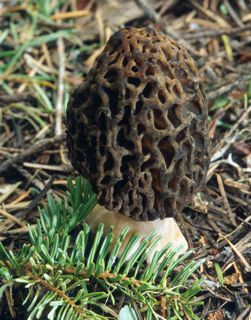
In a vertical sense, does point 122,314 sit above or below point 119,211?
below

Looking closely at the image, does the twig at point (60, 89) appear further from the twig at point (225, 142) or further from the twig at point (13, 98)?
the twig at point (225, 142)

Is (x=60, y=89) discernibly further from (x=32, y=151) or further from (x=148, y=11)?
(x=148, y=11)

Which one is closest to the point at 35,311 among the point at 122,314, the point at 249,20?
the point at 122,314

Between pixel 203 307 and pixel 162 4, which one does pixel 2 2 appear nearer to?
pixel 162 4

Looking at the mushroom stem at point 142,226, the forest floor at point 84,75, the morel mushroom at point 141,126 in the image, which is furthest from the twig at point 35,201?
the morel mushroom at point 141,126

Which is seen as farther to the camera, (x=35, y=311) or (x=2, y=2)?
(x=2, y=2)

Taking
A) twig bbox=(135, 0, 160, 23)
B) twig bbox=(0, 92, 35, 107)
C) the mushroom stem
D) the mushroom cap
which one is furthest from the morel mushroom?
twig bbox=(135, 0, 160, 23)

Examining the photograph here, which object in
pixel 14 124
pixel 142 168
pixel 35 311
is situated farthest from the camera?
pixel 14 124

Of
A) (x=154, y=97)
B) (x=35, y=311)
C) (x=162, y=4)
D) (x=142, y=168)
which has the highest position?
(x=162, y=4)
